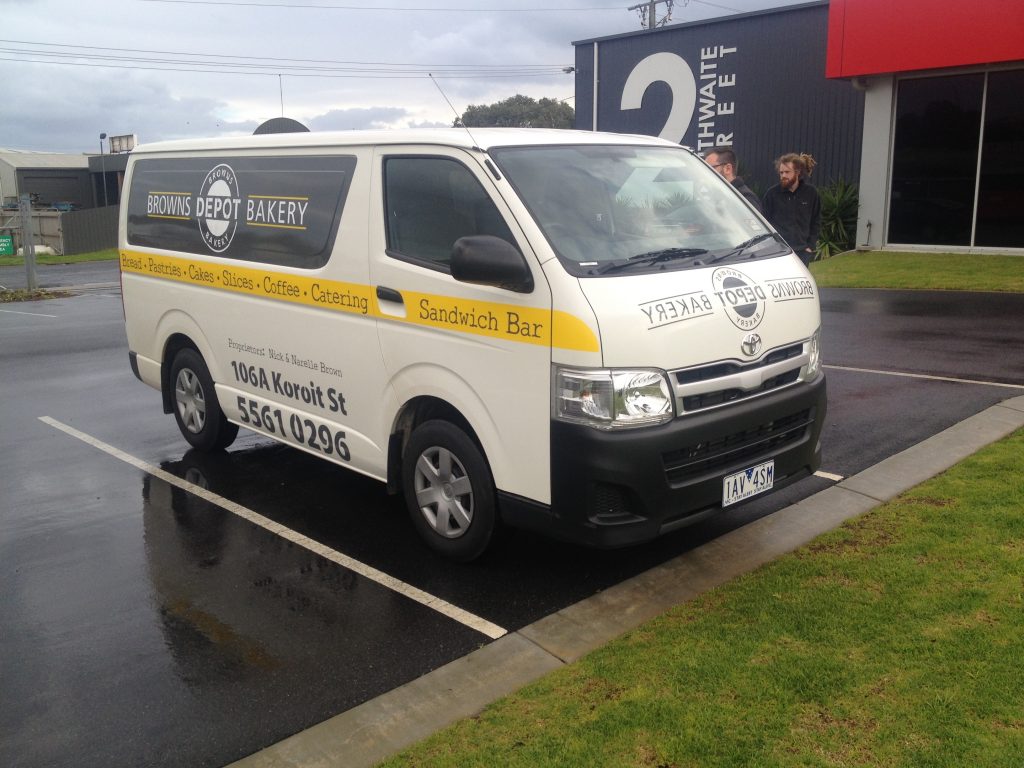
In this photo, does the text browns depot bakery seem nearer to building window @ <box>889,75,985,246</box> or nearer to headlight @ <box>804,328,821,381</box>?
building window @ <box>889,75,985,246</box>

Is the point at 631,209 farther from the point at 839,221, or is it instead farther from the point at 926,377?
the point at 839,221

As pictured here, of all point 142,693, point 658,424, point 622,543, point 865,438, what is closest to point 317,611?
point 142,693

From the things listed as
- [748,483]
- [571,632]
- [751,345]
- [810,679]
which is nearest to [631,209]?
[751,345]

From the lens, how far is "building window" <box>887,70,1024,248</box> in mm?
18281

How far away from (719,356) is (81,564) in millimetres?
3590

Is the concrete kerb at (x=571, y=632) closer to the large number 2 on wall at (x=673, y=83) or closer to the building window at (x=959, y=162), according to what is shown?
the building window at (x=959, y=162)

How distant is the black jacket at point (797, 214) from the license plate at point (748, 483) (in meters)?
4.47

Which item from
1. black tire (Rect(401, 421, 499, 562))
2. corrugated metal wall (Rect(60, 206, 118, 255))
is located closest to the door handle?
black tire (Rect(401, 421, 499, 562))

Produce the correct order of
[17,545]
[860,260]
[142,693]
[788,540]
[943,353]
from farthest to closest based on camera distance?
[860,260] < [943,353] < [17,545] < [788,540] < [142,693]

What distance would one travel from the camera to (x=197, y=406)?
278 inches

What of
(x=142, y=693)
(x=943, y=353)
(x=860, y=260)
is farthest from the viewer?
(x=860, y=260)

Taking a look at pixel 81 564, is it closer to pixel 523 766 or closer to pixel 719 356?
pixel 523 766

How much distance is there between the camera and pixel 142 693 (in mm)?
3865

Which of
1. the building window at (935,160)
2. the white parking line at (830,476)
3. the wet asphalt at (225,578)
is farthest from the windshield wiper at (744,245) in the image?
the building window at (935,160)
